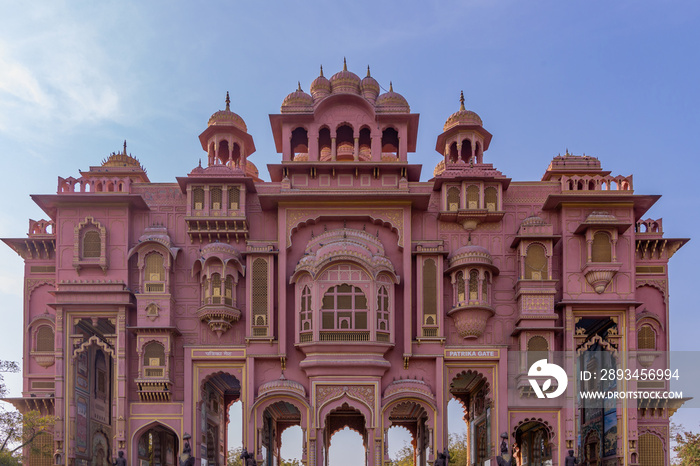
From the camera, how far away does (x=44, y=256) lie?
105 feet

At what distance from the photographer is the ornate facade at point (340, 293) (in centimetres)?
2948

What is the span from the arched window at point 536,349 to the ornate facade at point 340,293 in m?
0.06

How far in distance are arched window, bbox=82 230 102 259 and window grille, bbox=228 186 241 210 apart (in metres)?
5.35

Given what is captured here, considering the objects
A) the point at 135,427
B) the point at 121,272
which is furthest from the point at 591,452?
the point at 121,272

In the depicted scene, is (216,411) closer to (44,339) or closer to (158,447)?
(158,447)

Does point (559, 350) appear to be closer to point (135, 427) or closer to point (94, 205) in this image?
point (135, 427)

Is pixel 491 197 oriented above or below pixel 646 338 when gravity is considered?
above

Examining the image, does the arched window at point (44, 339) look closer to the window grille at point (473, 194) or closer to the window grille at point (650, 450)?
the window grille at point (473, 194)

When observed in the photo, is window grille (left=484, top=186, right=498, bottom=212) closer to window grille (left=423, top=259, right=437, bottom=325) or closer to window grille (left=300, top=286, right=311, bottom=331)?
window grille (left=423, top=259, right=437, bottom=325)

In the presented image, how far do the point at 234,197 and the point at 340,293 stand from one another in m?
5.94

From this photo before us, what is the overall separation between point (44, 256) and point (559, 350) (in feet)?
70.2

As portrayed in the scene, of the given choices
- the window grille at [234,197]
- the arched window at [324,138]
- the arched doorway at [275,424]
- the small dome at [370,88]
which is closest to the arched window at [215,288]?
the window grille at [234,197]

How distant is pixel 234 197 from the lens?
103ft

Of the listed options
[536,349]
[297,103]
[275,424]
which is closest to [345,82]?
[297,103]
